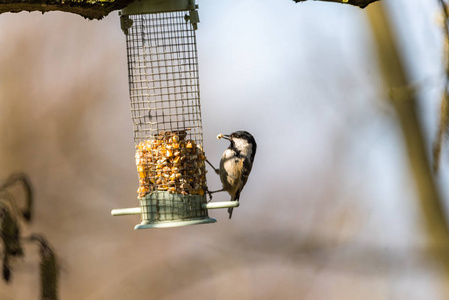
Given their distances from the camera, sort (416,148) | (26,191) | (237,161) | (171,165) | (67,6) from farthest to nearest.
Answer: (416,148)
(237,161)
(171,165)
(67,6)
(26,191)

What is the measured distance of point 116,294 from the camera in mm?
8883

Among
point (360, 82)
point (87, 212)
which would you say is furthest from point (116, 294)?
point (360, 82)

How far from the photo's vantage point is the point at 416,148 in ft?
18.5

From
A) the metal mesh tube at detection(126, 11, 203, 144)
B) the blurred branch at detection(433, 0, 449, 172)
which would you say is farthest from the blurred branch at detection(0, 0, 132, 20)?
the blurred branch at detection(433, 0, 449, 172)

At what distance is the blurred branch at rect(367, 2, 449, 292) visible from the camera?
564 centimetres

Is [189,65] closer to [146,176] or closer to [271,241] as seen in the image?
[146,176]

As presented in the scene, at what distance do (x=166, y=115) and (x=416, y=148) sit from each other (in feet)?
7.65

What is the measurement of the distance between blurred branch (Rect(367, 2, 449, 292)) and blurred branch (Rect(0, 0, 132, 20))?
294cm

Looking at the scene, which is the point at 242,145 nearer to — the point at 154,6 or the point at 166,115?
the point at 166,115

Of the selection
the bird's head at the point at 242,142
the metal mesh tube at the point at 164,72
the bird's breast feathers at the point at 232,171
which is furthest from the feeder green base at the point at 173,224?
the bird's head at the point at 242,142

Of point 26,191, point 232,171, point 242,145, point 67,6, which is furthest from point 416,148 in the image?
point 26,191

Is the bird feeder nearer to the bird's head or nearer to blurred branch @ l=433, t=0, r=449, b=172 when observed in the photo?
the bird's head

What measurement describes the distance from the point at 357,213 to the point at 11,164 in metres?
4.62

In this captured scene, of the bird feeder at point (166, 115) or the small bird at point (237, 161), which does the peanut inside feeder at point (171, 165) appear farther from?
the small bird at point (237, 161)
